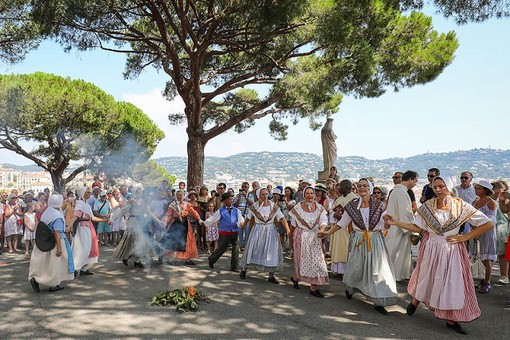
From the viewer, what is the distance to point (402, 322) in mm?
5379

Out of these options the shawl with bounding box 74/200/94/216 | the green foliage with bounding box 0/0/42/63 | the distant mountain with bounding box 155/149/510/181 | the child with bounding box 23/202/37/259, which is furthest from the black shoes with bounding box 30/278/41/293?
the distant mountain with bounding box 155/149/510/181

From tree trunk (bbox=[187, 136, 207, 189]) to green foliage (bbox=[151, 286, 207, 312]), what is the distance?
10375 millimetres

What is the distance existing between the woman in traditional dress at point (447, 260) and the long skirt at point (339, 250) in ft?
8.32

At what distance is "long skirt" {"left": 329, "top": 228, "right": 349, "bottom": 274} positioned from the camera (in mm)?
7887

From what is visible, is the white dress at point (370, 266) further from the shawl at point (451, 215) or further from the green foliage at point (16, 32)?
the green foliage at point (16, 32)

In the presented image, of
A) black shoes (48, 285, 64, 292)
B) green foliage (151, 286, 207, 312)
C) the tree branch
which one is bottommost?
black shoes (48, 285, 64, 292)

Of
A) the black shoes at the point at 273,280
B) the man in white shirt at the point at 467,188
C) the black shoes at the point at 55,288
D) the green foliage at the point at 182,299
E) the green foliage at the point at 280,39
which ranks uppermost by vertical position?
the green foliage at the point at 280,39

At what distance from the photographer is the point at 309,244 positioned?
22.3ft

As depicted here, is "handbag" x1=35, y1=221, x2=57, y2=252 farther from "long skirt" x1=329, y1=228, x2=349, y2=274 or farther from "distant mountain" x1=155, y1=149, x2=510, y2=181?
"distant mountain" x1=155, y1=149, x2=510, y2=181

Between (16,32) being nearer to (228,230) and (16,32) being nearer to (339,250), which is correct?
(228,230)

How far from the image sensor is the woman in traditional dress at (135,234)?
8688mm

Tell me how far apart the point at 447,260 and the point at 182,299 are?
11.4 feet

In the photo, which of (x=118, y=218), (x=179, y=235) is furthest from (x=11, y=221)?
(x=179, y=235)

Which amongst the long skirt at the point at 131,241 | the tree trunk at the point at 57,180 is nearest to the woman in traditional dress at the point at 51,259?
the long skirt at the point at 131,241
